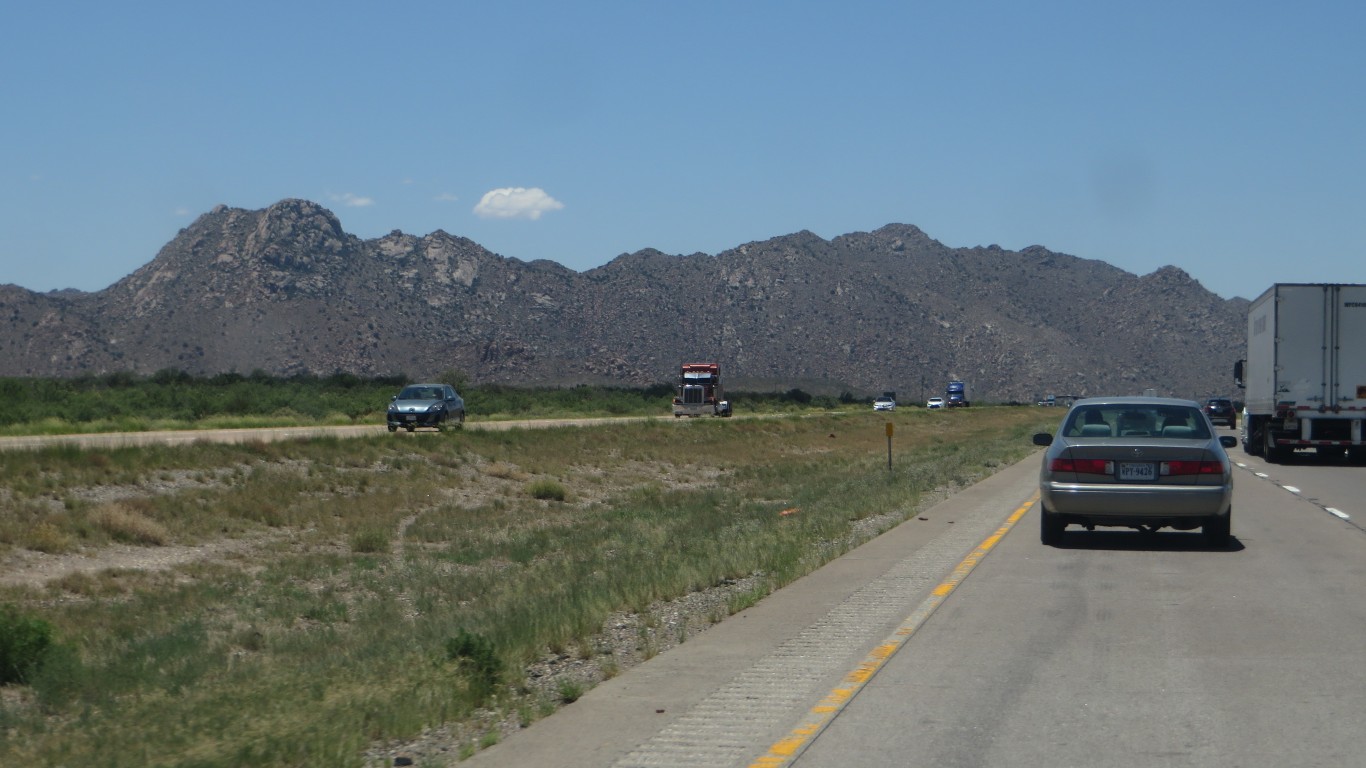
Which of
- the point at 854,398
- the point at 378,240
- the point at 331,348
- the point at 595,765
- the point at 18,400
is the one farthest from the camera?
the point at 378,240

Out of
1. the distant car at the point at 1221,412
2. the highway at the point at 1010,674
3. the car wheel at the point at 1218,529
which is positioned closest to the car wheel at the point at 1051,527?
the highway at the point at 1010,674

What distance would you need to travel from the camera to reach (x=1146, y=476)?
15508 mm

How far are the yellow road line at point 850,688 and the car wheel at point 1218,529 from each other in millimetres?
3612

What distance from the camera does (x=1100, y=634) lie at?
10328 millimetres

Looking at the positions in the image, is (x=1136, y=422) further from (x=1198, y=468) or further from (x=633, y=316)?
(x=633, y=316)

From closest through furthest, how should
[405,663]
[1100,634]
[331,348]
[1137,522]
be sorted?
[405,663]
[1100,634]
[1137,522]
[331,348]

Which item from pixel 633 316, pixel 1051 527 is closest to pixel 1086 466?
pixel 1051 527

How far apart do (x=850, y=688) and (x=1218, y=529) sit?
930 centimetres

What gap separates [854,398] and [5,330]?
79.3m

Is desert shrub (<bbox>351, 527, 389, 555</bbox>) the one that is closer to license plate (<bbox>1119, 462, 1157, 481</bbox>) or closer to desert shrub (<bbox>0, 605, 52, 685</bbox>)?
desert shrub (<bbox>0, 605, 52, 685</bbox>)

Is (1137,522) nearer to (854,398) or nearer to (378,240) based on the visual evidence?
(854,398)

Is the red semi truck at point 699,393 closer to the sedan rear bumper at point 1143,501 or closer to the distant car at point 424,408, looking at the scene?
the distant car at point 424,408

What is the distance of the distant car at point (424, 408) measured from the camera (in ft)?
148

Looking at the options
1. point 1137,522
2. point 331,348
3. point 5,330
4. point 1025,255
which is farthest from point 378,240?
point 1137,522
